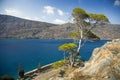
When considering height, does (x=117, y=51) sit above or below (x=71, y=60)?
above

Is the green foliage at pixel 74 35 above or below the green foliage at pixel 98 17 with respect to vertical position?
below

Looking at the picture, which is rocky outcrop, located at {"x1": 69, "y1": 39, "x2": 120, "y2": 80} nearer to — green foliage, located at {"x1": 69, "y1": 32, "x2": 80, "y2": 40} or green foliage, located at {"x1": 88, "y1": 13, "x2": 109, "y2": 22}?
green foliage, located at {"x1": 88, "y1": 13, "x2": 109, "y2": 22}

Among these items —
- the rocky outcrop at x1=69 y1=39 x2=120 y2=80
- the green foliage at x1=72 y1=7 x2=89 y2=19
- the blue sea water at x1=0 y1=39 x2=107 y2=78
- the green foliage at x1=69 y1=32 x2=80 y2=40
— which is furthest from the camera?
the blue sea water at x1=0 y1=39 x2=107 y2=78

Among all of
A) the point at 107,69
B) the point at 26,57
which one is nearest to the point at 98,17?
Answer: the point at 107,69

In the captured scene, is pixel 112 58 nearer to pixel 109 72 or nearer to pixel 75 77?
pixel 109 72

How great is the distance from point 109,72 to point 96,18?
14.3 metres

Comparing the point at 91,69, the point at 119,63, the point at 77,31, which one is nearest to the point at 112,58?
the point at 119,63

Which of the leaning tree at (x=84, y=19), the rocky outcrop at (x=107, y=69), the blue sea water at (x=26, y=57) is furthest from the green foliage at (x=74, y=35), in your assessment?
the rocky outcrop at (x=107, y=69)

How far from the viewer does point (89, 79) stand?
21.0 feet

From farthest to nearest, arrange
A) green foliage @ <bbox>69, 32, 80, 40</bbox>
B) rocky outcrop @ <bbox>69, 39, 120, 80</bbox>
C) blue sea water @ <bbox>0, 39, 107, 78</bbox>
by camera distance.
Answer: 1. blue sea water @ <bbox>0, 39, 107, 78</bbox>
2. green foliage @ <bbox>69, 32, 80, 40</bbox>
3. rocky outcrop @ <bbox>69, 39, 120, 80</bbox>

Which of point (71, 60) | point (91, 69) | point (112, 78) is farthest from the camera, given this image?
point (71, 60)

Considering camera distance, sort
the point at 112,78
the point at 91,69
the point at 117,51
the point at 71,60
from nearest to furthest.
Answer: the point at 112,78 → the point at 91,69 → the point at 117,51 → the point at 71,60

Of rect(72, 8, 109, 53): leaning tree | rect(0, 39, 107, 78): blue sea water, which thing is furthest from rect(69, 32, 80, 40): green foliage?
rect(0, 39, 107, 78): blue sea water

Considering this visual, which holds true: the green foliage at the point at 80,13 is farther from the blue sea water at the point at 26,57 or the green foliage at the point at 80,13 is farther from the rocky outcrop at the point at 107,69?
the blue sea water at the point at 26,57
